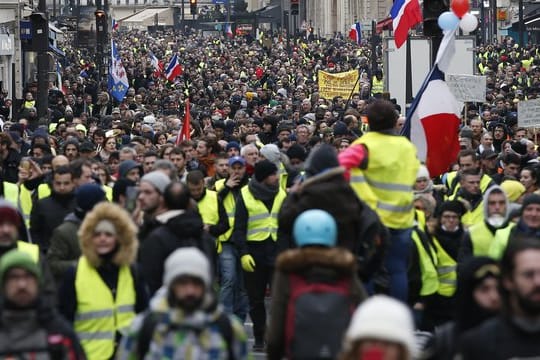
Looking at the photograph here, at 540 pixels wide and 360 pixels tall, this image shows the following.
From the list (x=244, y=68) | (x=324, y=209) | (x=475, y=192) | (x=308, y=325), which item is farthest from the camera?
(x=244, y=68)

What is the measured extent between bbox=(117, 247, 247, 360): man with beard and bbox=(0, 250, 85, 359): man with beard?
0.38 metres

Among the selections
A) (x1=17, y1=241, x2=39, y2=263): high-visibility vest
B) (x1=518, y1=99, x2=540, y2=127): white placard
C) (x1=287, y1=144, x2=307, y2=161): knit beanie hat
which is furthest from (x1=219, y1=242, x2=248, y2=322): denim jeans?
(x1=518, y1=99, x2=540, y2=127): white placard

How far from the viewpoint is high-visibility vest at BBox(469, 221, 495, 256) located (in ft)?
39.6

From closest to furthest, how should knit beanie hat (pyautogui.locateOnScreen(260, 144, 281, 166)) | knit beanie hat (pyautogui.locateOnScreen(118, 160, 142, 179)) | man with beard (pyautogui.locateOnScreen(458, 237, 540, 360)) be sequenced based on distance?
1. man with beard (pyautogui.locateOnScreen(458, 237, 540, 360))
2. knit beanie hat (pyautogui.locateOnScreen(118, 160, 142, 179))
3. knit beanie hat (pyautogui.locateOnScreen(260, 144, 281, 166))

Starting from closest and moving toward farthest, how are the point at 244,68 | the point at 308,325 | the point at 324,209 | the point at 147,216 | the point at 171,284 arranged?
the point at 171,284 < the point at 308,325 < the point at 324,209 < the point at 147,216 < the point at 244,68

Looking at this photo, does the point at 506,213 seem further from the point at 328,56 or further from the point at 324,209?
the point at 328,56

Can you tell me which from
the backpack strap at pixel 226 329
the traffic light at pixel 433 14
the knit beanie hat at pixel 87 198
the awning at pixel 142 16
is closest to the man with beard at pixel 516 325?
the backpack strap at pixel 226 329

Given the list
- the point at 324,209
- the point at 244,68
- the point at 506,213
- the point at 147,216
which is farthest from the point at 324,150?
the point at 244,68

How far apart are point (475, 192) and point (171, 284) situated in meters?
7.25

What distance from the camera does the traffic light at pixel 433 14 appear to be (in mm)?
17328

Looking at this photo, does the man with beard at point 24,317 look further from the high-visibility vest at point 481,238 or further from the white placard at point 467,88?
the white placard at point 467,88

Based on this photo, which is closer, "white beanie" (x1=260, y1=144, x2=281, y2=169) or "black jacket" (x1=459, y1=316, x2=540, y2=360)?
"black jacket" (x1=459, y1=316, x2=540, y2=360)

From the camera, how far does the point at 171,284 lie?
7.61m

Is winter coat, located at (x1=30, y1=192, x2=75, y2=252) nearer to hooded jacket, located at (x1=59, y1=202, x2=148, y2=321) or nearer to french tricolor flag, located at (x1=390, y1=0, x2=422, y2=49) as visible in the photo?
hooded jacket, located at (x1=59, y1=202, x2=148, y2=321)
